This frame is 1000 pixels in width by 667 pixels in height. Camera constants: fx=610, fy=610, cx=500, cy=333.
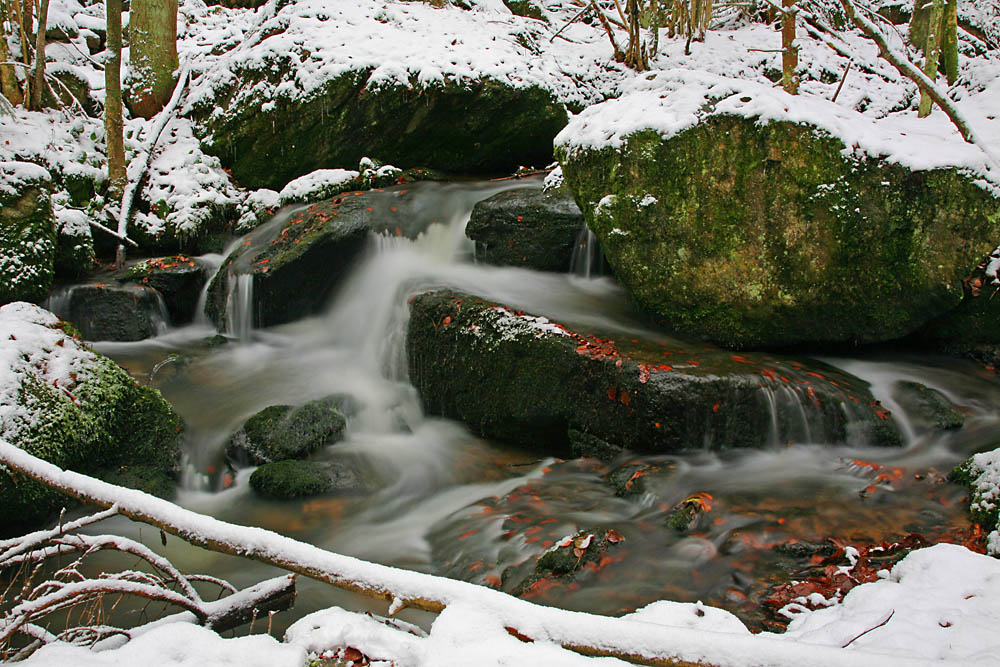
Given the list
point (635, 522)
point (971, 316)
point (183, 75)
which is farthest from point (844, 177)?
point (183, 75)

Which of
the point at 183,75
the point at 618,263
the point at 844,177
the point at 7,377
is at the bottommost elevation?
the point at 7,377

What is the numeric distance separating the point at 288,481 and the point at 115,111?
6892 millimetres

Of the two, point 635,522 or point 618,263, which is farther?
point 618,263

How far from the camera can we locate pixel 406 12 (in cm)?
1149

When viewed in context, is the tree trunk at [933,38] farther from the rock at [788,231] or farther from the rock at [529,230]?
the rock at [529,230]

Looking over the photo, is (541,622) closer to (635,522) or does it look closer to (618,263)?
(635,522)

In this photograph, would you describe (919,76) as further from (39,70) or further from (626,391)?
(39,70)

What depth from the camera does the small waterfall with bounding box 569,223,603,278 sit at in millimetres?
7164

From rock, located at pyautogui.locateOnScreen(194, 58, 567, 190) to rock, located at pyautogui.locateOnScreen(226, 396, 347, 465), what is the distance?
568 cm

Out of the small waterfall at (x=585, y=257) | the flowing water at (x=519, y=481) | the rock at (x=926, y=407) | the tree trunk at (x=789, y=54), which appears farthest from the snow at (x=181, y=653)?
the tree trunk at (x=789, y=54)

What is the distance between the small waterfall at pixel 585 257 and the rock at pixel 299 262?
2232 mm

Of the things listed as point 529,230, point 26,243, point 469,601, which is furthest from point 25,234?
point 469,601

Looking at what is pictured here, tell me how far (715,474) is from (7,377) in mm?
4923

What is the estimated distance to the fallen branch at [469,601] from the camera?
58.7 inches
